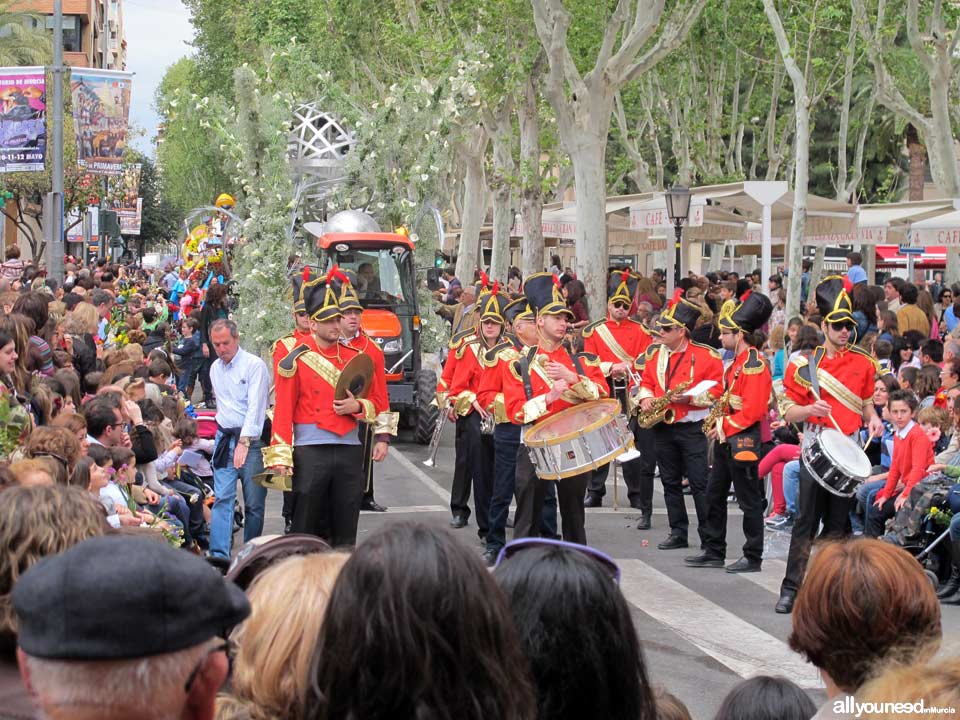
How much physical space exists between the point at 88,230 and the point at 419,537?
6793 centimetres

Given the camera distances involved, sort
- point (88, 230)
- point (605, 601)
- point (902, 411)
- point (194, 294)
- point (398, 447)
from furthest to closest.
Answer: point (88, 230) < point (194, 294) < point (398, 447) < point (902, 411) < point (605, 601)

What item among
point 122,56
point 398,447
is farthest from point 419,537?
point 122,56

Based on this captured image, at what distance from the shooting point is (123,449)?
8.79 meters

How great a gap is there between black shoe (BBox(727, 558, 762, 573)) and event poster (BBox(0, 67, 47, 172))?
17.5 metres

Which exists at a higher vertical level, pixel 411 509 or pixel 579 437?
pixel 579 437

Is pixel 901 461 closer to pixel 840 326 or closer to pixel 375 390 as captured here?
pixel 840 326

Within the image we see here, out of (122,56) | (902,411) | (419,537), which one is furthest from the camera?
(122,56)

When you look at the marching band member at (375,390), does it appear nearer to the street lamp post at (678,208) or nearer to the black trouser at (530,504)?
the black trouser at (530,504)

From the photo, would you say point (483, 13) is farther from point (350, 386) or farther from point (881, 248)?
point (881, 248)

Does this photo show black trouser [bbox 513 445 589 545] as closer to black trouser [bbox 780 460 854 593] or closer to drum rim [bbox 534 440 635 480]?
drum rim [bbox 534 440 635 480]

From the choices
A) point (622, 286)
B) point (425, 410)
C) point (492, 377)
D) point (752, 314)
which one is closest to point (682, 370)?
point (752, 314)

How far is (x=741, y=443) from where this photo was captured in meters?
10.4

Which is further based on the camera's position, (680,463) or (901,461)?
(680,463)

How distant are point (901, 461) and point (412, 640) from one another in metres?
8.50
